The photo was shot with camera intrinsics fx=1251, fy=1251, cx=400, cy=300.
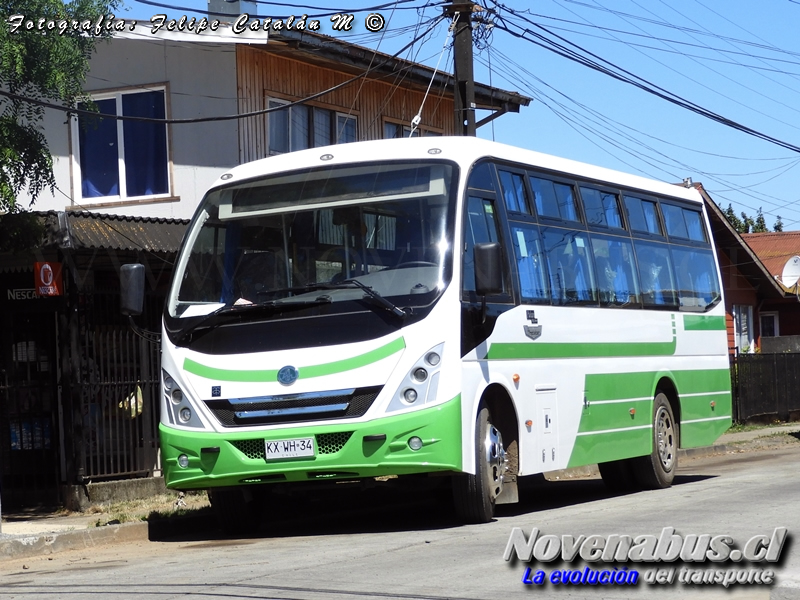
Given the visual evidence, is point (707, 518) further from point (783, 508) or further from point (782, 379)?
point (782, 379)

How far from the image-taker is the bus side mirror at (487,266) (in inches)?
390

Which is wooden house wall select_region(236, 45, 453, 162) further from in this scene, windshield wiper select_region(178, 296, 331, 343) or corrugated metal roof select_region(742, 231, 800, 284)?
corrugated metal roof select_region(742, 231, 800, 284)

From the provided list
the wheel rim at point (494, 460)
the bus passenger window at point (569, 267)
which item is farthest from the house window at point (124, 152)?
the wheel rim at point (494, 460)

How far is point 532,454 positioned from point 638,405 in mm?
2845

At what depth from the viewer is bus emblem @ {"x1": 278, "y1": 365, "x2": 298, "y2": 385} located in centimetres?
989

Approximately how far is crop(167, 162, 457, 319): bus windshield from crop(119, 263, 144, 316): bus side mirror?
28 cm

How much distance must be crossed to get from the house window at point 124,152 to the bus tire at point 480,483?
9225 mm

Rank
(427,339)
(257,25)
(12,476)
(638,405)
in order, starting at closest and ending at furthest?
(427,339), (638,405), (12,476), (257,25)

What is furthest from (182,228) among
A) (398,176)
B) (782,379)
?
(782,379)

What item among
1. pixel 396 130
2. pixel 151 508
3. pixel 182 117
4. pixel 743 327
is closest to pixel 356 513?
pixel 151 508

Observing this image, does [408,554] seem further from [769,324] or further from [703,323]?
[769,324]

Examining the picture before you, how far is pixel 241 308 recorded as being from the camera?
10203 millimetres

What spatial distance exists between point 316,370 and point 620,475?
18.8 ft

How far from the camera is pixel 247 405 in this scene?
999 centimetres
